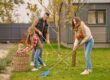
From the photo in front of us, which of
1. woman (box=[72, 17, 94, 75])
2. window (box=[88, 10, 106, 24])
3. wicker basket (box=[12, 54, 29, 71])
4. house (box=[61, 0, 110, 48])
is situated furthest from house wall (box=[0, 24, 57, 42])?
woman (box=[72, 17, 94, 75])

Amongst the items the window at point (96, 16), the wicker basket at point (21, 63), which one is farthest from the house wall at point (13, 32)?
the wicker basket at point (21, 63)

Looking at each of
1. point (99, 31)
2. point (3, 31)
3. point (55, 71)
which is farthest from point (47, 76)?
point (3, 31)

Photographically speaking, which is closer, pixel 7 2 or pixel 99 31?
pixel 99 31

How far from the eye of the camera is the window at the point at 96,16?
3225 centimetres

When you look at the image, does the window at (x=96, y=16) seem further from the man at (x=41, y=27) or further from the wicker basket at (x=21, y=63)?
the wicker basket at (x=21, y=63)

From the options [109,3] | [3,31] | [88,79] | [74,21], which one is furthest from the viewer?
[3,31]

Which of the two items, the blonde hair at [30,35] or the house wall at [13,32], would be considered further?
the house wall at [13,32]

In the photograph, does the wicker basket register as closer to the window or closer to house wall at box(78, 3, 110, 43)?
house wall at box(78, 3, 110, 43)

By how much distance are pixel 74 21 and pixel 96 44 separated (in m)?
18.9

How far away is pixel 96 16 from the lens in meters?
32.2

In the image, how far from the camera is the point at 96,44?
31891 mm

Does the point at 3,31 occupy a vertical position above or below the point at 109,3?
below

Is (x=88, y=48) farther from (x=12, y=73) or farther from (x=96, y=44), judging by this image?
(x=96, y=44)

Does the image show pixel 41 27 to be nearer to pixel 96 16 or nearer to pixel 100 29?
pixel 100 29
